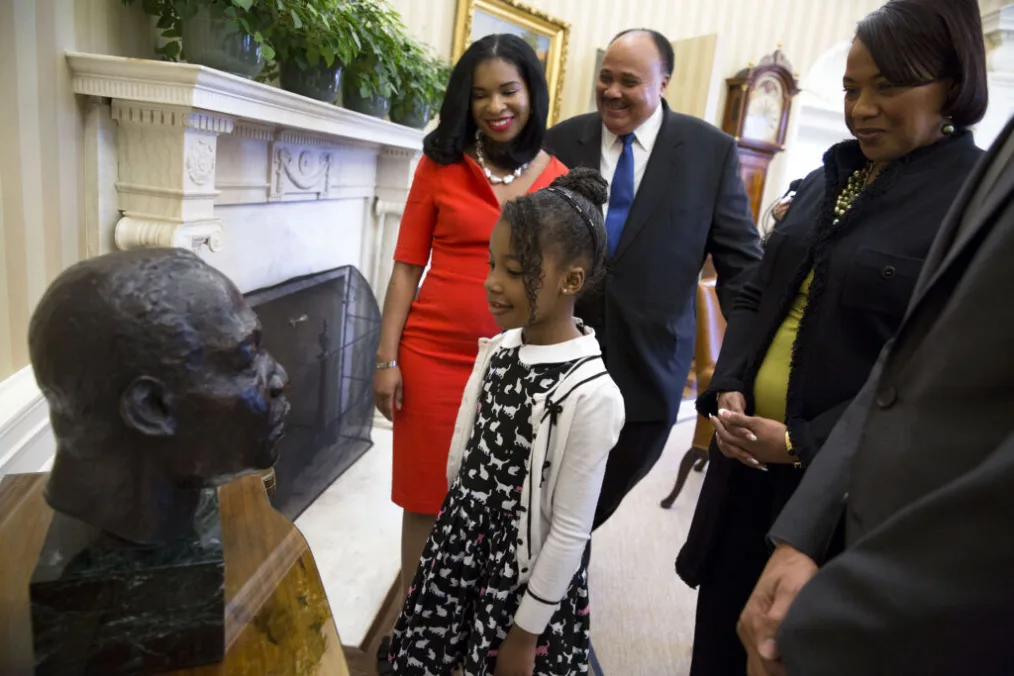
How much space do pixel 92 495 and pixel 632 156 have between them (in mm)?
1301

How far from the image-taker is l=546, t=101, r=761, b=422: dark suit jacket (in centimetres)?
145

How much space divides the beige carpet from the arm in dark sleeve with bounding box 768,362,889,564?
1252 millimetres

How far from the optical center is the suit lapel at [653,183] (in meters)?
1.45

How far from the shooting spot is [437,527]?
1.17 m

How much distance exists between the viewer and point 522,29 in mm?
3391

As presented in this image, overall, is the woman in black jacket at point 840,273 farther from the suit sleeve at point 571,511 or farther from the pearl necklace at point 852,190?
the suit sleeve at point 571,511

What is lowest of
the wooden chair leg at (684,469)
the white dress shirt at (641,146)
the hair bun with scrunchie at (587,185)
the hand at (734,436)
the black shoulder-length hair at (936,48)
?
the wooden chair leg at (684,469)

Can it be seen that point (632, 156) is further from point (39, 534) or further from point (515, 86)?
point (39, 534)

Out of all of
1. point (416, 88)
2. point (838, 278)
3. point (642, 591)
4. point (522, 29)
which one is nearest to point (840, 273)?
point (838, 278)

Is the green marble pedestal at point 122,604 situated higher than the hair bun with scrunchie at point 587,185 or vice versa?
the hair bun with scrunchie at point 587,185

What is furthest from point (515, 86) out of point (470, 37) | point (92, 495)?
point (470, 37)

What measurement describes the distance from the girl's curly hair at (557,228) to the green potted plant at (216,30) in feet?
2.53

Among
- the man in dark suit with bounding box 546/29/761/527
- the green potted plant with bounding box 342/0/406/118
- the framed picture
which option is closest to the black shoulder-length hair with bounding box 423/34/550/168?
the man in dark suit with bounding box 546/29/761/527

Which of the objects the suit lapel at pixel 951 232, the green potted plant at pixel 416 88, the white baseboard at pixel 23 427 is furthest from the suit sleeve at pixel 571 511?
the green potted plant at pixel 416 88
